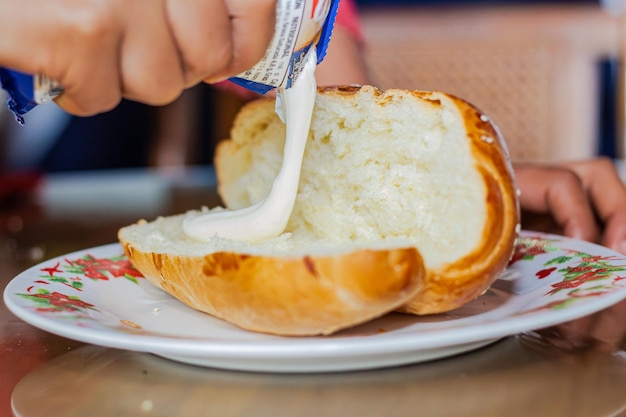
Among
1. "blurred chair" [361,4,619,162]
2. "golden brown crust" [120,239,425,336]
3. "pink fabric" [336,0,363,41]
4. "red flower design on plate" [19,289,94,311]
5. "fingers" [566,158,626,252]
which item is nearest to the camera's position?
"golden brown crust" [120,239,425,336]

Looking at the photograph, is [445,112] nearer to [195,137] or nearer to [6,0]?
[6,0]

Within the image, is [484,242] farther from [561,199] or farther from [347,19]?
[347,19]

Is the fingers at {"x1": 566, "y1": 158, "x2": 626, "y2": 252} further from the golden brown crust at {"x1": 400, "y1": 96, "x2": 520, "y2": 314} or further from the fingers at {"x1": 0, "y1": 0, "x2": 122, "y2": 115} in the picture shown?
the fingers at {"x1": 0, "y1": 0, "x2": 122, "y2": 115}

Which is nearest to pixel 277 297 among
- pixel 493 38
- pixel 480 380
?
pixel 480 380

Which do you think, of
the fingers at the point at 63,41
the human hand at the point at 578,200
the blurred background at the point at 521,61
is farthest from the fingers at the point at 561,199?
the blurred background at the point at 521,61

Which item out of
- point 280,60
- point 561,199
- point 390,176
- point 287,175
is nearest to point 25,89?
point 280,60

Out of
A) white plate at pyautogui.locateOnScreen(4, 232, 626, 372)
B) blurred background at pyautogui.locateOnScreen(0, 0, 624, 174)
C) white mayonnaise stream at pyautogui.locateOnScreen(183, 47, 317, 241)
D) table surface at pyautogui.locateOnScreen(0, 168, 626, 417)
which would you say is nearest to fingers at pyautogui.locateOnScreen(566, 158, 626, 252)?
white plate at pyautogui.locateOnScreen(4, 232, 626, 372)
